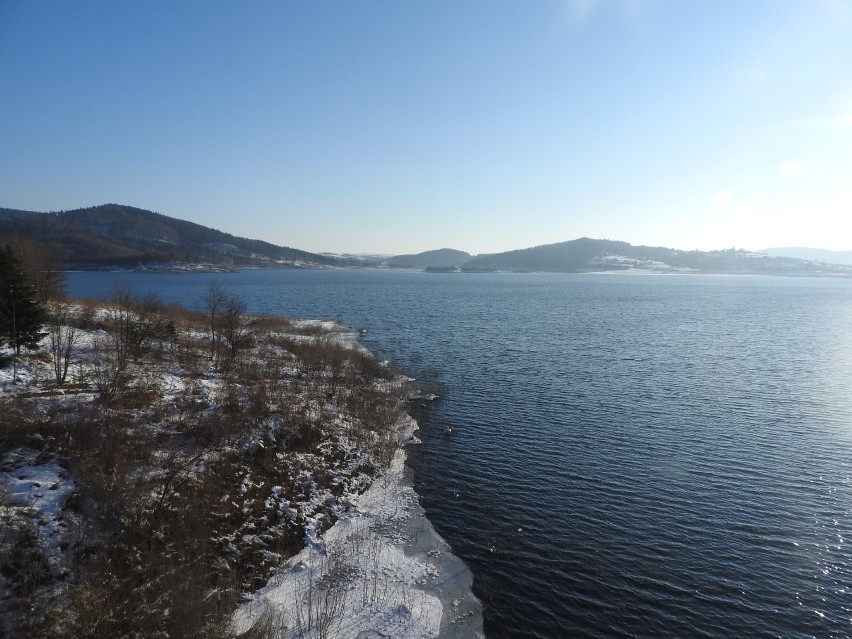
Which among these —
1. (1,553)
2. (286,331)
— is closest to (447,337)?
(286,331)

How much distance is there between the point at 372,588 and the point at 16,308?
22.5 metres

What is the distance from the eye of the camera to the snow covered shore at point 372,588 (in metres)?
11.9

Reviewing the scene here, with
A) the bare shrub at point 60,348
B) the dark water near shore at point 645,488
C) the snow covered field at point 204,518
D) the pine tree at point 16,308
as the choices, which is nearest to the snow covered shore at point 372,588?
the snow covered field at point 204,518

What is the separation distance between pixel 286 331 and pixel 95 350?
23.8 m

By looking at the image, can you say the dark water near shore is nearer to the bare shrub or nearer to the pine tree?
the bare shrub

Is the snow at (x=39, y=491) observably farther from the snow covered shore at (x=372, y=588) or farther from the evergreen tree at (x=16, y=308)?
the evergreen tree at (x=16, y=308)

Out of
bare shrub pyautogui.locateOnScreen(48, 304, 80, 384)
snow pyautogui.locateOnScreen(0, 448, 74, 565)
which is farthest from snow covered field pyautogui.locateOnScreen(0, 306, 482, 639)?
bare shrub pyautogui.locateOnScreen(48, 304, 80, 384)

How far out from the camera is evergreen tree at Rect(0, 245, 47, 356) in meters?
21.6

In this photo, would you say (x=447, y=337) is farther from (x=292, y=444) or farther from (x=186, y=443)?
(x=186, y=443)

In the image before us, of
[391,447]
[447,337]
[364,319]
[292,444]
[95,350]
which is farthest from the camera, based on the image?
[364,319]

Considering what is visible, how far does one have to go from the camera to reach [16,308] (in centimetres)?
2247

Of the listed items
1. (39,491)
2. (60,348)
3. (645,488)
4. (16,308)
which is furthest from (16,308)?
(645,488)

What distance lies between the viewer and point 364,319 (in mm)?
71438

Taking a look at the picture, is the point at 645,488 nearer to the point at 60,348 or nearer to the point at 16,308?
the point at 60,348
